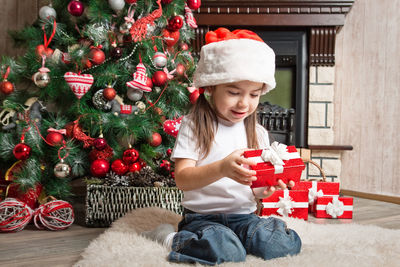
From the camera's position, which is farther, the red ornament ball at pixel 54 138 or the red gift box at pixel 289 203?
the red gift box at pixel 289 203

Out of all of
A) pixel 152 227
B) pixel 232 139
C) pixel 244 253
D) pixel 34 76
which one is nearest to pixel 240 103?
pixel 232 139

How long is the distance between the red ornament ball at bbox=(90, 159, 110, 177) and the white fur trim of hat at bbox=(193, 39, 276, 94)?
67 cm

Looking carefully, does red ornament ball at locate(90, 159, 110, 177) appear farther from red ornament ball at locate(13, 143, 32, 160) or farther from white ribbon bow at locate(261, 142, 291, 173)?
white ribbon bow at locate(261, 142, 291, 173)

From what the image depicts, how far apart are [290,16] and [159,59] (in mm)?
1244

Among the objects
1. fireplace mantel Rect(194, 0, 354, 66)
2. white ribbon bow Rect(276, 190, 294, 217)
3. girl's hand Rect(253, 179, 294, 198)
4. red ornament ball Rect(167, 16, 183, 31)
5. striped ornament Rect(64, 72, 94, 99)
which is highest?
fireplace mantel Rect(194, 0, 354, 66)

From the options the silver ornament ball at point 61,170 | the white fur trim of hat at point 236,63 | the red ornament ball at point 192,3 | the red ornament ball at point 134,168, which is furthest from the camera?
the red ornament ball at point 192,3

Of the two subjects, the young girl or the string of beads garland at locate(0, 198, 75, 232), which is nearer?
the young girl

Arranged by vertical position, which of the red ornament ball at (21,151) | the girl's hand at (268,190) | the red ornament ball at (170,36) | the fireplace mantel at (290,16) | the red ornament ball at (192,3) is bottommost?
the girl's hand at (268,190)

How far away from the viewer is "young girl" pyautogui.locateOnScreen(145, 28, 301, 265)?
899mm

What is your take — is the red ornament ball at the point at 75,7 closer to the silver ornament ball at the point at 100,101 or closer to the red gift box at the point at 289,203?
the silver ornament ball at the point at 100,101

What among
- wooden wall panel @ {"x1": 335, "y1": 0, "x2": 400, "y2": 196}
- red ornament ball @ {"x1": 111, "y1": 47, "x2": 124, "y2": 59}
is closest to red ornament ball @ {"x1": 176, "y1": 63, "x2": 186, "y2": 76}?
red ornament ball @ {"x1": 111, "y1": 47, "x2": 124, "y2": 59}

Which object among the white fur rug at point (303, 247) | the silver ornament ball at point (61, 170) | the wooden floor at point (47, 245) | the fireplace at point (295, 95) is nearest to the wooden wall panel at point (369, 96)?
the fireplace at point (295, 95)

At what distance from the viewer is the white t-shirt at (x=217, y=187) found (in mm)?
986

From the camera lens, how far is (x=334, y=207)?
65.7 inches
